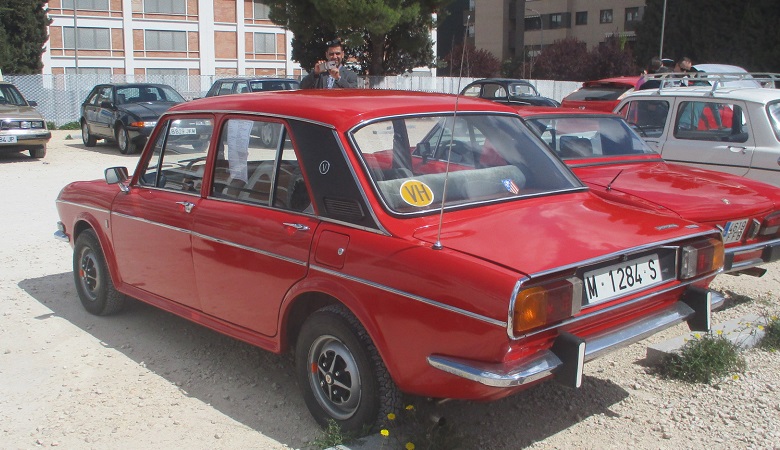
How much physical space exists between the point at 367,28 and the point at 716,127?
77.5 ft

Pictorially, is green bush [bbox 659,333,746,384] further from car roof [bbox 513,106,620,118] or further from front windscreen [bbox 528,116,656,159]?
car roof [bbox 513,106,620,118]

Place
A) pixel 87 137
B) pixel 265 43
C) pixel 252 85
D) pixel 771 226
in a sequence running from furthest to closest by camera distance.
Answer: pixel 265 43 → pixel 87 137 → pixel 252 85 → pixel 771 226

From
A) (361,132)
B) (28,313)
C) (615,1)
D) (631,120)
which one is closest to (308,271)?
(361,132)

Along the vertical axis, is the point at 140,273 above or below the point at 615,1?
below

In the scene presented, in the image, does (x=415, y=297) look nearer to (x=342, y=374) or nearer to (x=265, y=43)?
(x=342, y=374)

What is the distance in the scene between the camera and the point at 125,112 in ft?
59.1

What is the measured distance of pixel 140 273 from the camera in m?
5.17

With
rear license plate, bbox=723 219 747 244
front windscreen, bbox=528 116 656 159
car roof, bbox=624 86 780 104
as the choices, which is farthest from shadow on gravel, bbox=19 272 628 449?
car roof, bbox=624 86 780 104

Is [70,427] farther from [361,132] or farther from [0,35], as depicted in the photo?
[0,35]

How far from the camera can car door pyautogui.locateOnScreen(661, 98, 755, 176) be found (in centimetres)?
792

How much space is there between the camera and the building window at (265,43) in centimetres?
6512

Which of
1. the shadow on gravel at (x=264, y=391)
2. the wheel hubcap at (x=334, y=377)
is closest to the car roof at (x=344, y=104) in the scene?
the wheel hubcap at (x=334, y=377)

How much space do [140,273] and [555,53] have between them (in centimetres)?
5178

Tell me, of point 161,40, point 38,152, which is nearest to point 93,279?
point 38,152
